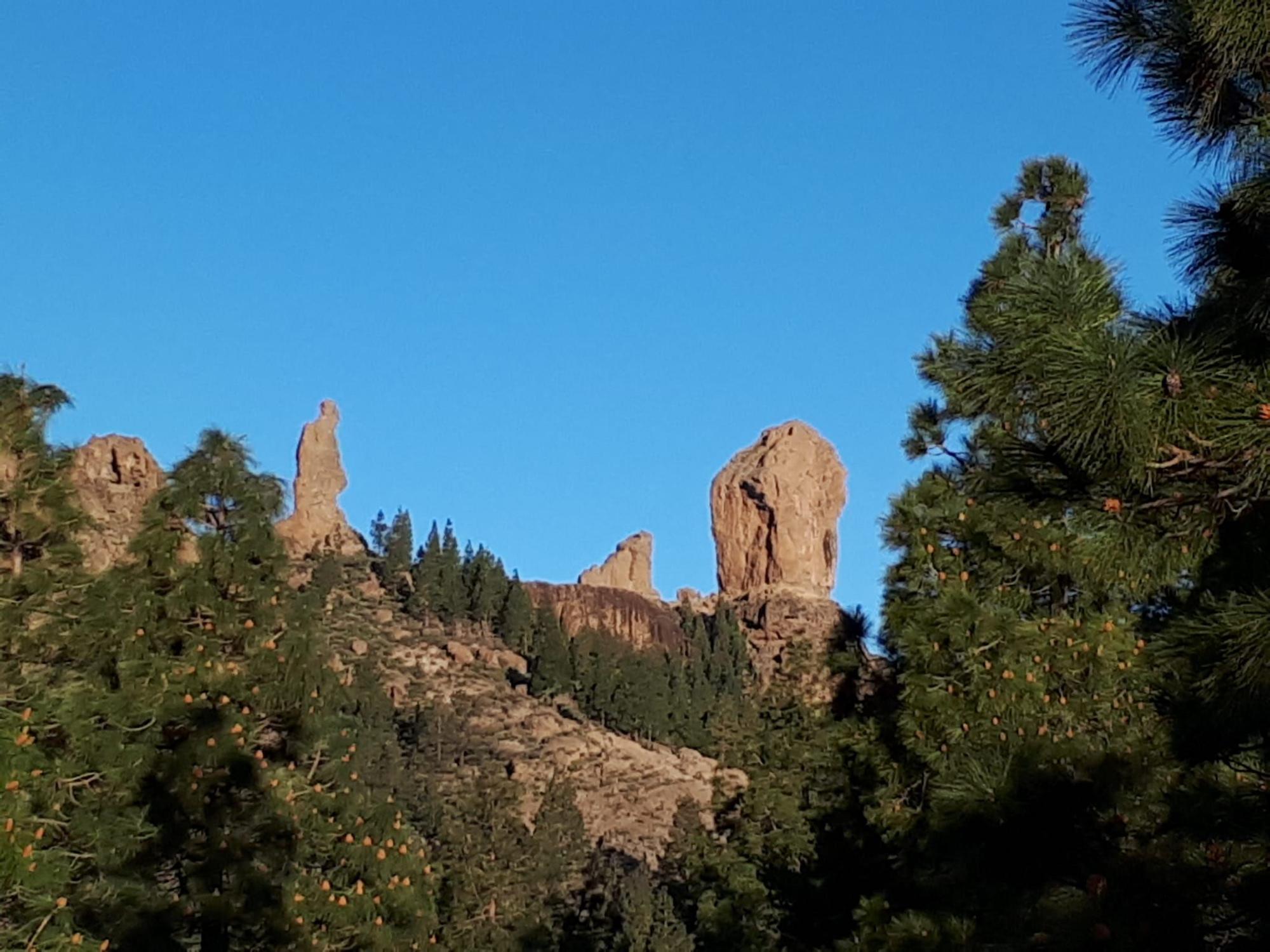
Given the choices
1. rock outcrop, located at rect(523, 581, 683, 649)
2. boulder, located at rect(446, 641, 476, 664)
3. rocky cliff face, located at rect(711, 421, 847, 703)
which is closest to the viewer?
boulder, located at rect(446, 641, 476, 664)

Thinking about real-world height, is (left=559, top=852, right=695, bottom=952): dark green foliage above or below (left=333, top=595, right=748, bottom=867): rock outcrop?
below

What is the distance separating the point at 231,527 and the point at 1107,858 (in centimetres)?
931

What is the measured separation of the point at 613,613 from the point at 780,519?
13.3m

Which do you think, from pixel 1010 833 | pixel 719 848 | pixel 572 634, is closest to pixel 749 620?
pixel 572 634

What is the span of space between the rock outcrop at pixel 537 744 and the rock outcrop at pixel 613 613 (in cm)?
1457

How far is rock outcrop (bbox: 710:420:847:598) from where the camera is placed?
315 feet

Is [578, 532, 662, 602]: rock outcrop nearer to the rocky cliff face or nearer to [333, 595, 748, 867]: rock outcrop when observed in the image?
the rocky cliff face

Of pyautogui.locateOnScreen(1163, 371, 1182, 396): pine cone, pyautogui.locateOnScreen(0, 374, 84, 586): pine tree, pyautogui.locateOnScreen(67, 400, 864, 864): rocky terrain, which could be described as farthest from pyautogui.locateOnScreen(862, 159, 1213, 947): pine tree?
pyautogui.locateOnScreen(67, 400, 864, 864): rocky terrain

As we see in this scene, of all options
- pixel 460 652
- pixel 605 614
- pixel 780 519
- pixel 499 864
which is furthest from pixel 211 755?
pixel 780 519

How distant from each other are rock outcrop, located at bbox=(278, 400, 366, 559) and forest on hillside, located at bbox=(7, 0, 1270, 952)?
65.2 metres

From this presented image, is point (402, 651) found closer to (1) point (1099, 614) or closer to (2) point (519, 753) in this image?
(2) point (519, 753)

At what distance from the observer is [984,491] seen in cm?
470

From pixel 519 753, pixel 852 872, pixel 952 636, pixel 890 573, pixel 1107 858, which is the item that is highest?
pixel 519 753

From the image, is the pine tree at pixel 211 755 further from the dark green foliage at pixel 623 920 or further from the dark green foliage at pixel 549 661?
the dark green foliage at pixel 549 661
